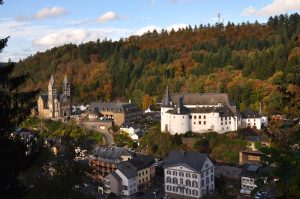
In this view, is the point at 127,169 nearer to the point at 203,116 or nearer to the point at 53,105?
the point at 203,116

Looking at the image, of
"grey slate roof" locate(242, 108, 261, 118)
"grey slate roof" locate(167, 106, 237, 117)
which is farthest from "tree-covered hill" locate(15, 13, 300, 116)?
"grey slate roof" locate(167, 106, 237, 117)

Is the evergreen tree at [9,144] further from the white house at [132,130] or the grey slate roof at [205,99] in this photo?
the white house at [132,130]

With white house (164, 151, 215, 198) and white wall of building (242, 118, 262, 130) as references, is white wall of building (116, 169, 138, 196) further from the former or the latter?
white wall of building (242, 118, 262, 130)

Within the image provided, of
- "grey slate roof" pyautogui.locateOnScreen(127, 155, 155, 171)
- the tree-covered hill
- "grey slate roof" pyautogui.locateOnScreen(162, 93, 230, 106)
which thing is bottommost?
"grey slate roof" pyautogui.locateOnScreen(127, 155, 155, 171)

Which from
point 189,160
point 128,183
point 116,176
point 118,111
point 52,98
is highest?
point 52,98

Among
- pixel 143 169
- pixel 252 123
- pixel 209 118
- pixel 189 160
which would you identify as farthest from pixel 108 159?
pixel 252 123

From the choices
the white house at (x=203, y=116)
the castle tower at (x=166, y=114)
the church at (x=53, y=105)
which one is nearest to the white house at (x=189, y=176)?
the white house at (x=203, y=116)

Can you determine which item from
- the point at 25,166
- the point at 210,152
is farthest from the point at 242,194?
the point at 25,166
